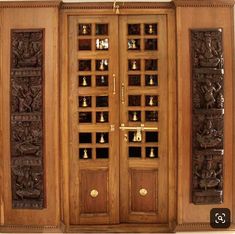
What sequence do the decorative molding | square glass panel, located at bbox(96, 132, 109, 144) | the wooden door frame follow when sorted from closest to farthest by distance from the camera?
the decorative molding → the wooden door frame → square glass panel, located at bbox(96, 132, 109, 144)

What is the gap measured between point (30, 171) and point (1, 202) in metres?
0.39

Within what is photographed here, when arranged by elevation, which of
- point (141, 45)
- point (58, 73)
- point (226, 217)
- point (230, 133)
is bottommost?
point (226, 217)

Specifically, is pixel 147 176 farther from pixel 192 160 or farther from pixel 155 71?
pixel 155 71

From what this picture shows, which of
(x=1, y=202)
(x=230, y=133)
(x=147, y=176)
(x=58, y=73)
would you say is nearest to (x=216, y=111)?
(x=230, y=133)

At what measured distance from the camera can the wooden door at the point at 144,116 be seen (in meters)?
4.36

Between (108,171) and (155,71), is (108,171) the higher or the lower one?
the lower one

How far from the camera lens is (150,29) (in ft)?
14.3

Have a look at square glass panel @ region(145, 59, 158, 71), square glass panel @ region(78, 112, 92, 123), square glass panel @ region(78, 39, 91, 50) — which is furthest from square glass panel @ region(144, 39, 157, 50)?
square glass panel @ region(78, 112, 92, 123)

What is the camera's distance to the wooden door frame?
14.1ft

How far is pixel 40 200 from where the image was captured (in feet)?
13.9

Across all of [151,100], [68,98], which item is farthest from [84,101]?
→ [151,100]

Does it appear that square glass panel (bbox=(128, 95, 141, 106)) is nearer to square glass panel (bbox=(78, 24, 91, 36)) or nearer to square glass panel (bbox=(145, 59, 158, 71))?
square glass panel (bbox=(145, 59, 158, 71))

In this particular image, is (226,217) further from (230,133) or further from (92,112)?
(92,112)

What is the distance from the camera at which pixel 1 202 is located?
14.0 feet
